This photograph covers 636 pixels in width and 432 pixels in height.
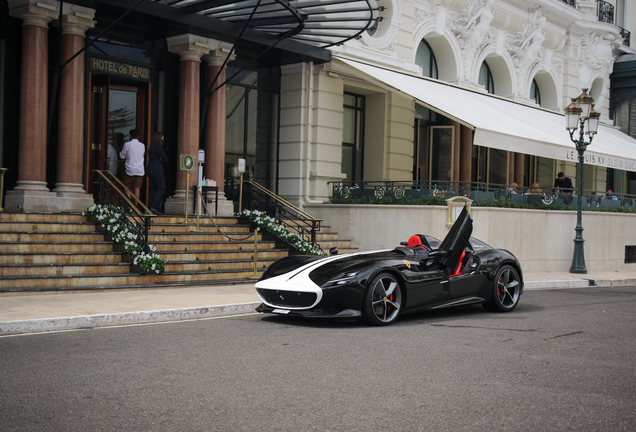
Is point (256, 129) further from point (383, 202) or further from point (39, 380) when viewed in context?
point (39, 380)

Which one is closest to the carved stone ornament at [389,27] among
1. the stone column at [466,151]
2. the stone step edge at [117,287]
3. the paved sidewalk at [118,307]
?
the stone column at [466,151]

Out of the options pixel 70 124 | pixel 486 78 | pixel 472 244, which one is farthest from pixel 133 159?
pixel 486 78

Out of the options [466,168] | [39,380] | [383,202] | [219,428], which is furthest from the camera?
[466,168]

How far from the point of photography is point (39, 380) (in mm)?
5102

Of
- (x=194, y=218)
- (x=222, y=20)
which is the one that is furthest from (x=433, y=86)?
(x=194, y=218)

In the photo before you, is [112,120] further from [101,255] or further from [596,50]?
[596,50]

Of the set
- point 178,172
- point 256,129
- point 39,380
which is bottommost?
point 39,380

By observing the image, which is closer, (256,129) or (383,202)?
(383,202)

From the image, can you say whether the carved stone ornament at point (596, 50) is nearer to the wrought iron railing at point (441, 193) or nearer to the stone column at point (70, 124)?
the wrought iron railing at point (441, 193)

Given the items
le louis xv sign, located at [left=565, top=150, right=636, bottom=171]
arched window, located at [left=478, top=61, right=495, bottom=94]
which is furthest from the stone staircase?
arched window, located at [left=478, top=61, right=495, bottom=94]

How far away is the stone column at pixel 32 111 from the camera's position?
12.6 metres

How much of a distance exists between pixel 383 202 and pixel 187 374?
11.8 metres

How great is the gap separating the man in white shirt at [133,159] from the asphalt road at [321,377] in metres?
6.75

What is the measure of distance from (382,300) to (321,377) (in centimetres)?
282
